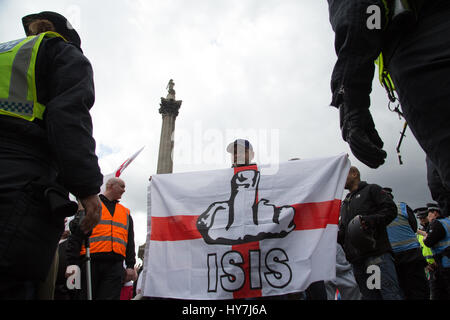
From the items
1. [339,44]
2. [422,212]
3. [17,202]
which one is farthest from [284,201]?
[422,212]

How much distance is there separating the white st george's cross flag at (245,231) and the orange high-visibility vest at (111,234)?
0.68 meters

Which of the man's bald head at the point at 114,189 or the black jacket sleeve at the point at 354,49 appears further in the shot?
the man's bald head at the point at 114,189

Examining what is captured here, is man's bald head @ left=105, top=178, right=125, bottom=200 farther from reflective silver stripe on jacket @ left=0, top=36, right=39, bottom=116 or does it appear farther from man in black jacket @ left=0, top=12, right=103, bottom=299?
reflective silver stripe on jacket @ left=0, top=36, right=39, bottom=116

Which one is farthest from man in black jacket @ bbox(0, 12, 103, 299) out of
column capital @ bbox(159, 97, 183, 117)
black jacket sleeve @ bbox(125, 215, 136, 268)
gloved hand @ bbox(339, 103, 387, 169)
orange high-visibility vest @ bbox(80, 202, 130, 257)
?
column capital @ bbox(159, 97, 183, 117)

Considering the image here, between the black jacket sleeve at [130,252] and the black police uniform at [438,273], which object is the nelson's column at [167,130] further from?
the black police uniform at [438,273]

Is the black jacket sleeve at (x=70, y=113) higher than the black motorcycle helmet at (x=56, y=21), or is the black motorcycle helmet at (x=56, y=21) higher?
the black motorcycle helmet at (x=56, y=21)

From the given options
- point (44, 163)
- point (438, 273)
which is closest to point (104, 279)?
point (44, 163)

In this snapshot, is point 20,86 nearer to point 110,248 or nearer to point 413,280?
point 110,248

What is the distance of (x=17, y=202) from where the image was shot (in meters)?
1.27

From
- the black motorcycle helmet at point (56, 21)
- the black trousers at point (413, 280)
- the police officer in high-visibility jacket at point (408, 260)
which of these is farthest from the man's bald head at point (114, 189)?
the black trousers at point (413, 280)

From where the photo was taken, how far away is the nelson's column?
49.5 ft

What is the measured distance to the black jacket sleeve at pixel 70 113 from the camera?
1.46 m

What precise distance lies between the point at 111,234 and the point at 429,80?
3993mm
